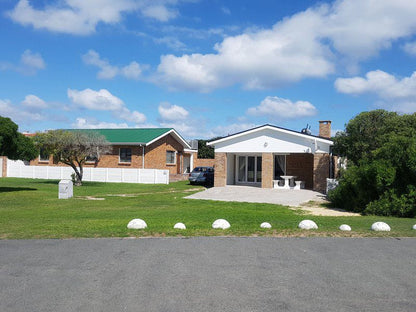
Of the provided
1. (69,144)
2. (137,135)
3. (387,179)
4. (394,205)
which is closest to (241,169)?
(137,135)

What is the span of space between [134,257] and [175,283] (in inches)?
66.2

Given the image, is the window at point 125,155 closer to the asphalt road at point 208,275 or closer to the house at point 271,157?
the house at point 271,157

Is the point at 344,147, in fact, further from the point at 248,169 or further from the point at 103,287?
the point at 103,287

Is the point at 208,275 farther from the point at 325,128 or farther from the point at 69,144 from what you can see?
the point at 325,128

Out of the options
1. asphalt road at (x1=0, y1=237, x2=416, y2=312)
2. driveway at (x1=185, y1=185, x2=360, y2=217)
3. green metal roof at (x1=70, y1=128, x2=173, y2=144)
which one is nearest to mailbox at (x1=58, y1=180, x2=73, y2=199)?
driveway at (x1=185, y1=185, x2=360, y2=217)

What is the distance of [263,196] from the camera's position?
22422 mm

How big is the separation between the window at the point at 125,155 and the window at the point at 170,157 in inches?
156

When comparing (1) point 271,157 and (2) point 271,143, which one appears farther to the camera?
(2) point 271,143

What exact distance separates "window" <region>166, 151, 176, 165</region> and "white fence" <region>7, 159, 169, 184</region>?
5530 mm

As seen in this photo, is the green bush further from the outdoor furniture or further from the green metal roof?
the green metal roof

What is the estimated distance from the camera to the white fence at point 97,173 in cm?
3325

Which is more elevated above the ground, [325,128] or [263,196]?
[325,128]

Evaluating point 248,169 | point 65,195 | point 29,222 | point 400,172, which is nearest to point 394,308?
point 29,222

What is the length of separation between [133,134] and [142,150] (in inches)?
135
